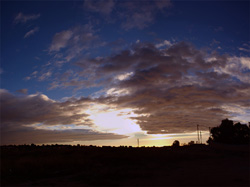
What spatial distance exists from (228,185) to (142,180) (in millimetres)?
4363

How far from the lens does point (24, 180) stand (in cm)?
1352

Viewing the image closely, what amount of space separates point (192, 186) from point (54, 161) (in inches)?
522

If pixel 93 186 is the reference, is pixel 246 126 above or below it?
above

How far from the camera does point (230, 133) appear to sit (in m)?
64.5

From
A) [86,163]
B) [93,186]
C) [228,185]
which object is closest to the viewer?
[228,185]

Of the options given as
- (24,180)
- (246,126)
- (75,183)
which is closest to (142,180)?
(75,183)

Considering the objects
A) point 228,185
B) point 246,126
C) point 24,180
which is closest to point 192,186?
point 228,185

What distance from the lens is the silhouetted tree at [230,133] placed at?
62.1 m

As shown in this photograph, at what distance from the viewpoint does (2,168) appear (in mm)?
16719

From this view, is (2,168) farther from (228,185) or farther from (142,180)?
(228,185)

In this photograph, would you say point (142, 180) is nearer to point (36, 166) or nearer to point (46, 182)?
point (46, 182)

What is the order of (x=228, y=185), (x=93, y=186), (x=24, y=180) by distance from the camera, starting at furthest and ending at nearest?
(x=24, y=180) → (x=93, y=186) → (x=228, y=185)

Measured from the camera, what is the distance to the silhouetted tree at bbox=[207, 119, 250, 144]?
62112mm

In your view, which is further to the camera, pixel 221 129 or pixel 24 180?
pixel 221 129
